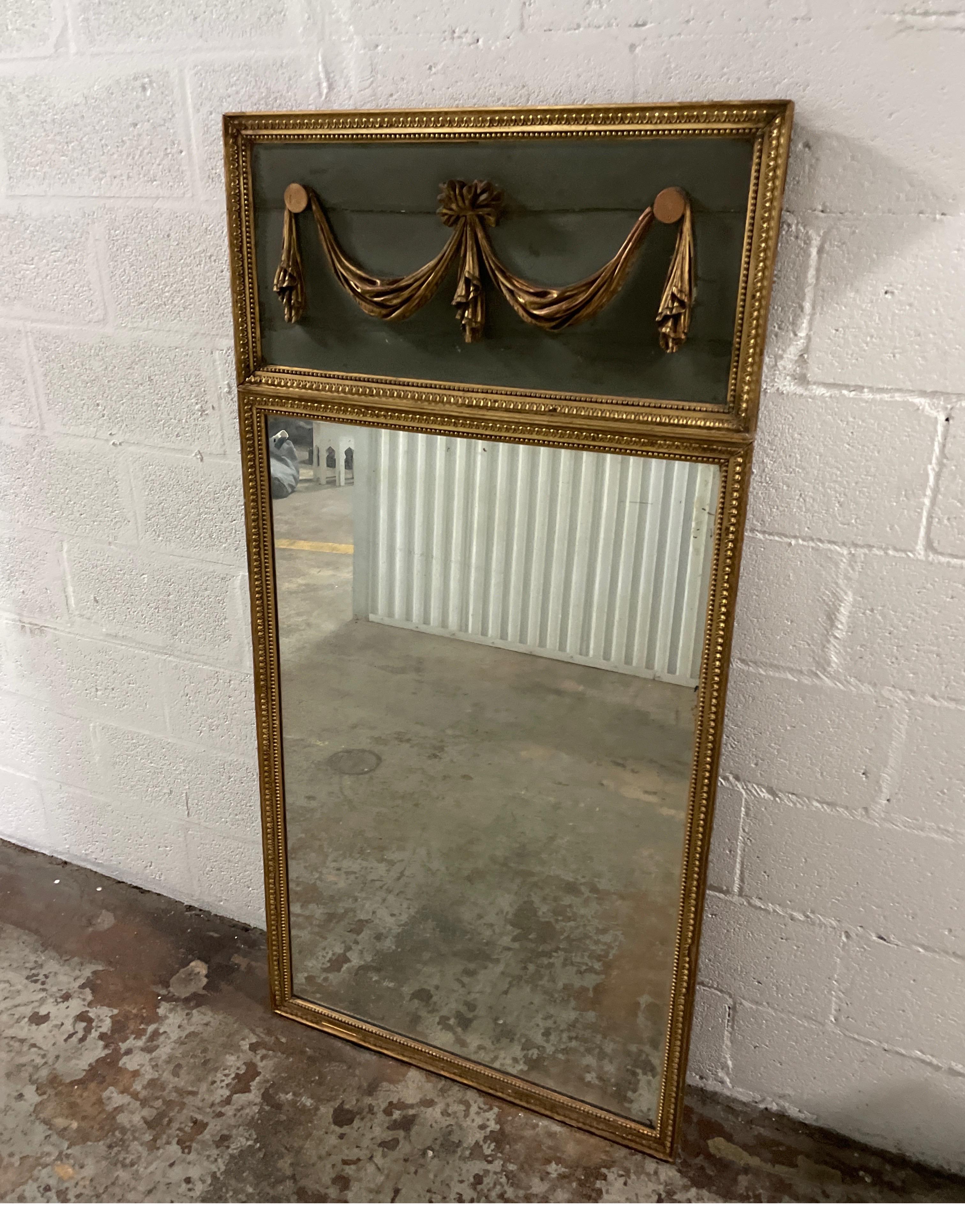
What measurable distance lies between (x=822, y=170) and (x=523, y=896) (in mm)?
1030

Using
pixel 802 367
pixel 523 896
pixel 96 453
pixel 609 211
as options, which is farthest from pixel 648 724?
pixel 96 453

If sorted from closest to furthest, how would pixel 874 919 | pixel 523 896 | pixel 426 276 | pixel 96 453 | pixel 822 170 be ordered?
1. pixel 822 170
2. pixel 426 276
3. pixel 874 919
4. pixel 523 896
5. pixel 96 453

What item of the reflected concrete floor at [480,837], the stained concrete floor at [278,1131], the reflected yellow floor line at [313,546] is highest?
the reflected yellow floor line at [313,546]

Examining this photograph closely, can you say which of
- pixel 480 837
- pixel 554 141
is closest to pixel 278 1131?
pixel 480 837

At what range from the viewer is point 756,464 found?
1082mm

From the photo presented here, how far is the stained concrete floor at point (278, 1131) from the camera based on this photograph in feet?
4.12

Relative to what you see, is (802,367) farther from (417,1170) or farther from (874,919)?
(417,1170)

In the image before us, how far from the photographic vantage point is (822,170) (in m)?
0.96

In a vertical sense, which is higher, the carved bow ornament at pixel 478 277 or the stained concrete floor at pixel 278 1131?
the carved bow ornament at pixel 478 277

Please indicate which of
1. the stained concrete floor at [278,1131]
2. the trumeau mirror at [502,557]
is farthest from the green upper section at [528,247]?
the stained concrete floor at [278,1131]

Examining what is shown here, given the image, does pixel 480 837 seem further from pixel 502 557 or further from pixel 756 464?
pixel 756 464

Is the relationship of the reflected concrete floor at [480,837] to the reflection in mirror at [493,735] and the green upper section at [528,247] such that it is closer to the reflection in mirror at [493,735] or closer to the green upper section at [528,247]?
the reflection in mirror at [493,735]

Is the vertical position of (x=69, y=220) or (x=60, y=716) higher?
(x=69, y=220)

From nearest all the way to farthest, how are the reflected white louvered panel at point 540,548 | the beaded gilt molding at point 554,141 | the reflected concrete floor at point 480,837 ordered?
the beaded gilt molding at point 554,141 < the reflected white louvered panel at point 540,548 < the reflected concrete floor at point 480,837
